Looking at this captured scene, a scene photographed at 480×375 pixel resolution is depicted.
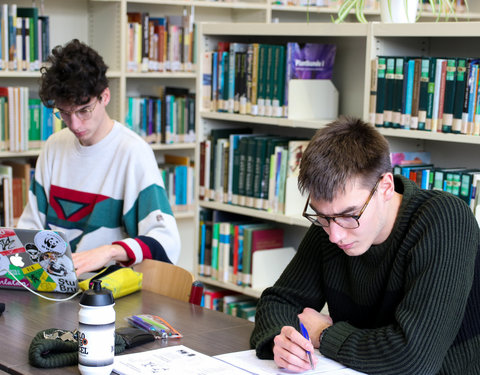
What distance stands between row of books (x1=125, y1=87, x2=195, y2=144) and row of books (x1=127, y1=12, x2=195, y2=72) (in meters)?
0.18

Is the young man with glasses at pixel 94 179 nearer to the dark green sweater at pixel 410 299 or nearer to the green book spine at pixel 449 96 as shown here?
the dark green sweater at pixel 410 299

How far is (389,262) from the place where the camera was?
5.49 ft

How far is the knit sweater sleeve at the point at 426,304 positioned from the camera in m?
1.52

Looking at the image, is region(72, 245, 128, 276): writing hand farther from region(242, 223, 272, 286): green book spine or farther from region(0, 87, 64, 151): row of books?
region(0, 87, 64, 151): row of books

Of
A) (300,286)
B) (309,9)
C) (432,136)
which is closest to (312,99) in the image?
(432,136)

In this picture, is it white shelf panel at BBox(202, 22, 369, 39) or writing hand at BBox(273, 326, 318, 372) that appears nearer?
writing hand at BBox(273, 326, 318, 372)

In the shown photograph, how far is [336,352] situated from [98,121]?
4.31 ft

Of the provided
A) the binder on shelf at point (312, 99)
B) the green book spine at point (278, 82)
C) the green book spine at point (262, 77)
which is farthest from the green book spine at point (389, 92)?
the green book spine at point (262, 77)

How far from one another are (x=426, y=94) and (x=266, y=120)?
72 cm

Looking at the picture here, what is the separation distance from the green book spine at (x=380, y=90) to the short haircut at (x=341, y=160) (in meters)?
1.17

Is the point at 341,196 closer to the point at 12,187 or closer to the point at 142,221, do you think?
the point at 142,221

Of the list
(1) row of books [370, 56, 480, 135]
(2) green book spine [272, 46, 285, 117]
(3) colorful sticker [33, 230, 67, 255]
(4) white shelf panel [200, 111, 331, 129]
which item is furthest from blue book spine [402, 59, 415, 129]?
(3) colorful sticker [33, 230, 67, 255]

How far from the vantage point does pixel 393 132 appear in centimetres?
270

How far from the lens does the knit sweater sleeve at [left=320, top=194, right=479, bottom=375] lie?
4.98 ft
